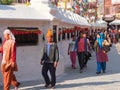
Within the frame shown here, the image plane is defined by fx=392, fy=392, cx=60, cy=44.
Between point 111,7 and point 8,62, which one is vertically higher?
point 8,62

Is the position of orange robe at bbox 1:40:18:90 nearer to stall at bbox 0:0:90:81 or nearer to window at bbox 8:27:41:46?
stall at bbox 0:0:90:81

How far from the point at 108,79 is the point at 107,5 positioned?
62.2 meters

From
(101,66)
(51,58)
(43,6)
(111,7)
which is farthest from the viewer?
(111,7)

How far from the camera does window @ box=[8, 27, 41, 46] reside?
40.8ft

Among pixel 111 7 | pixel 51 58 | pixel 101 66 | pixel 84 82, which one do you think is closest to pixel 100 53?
pixel 101 66

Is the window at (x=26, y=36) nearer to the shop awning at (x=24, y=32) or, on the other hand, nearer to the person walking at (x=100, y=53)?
the shop awning at (x=24, y=32)

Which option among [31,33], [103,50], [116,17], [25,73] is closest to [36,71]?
[25,73]

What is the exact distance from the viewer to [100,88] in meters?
11.2

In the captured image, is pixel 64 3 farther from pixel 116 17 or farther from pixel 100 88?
pixel 116 17

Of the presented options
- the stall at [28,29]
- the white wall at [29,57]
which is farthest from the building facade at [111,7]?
the white wall at [29,57]

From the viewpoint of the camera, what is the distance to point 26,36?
12883mm

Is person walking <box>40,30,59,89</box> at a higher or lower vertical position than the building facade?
higher

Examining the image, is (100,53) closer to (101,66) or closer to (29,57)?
(101,66)

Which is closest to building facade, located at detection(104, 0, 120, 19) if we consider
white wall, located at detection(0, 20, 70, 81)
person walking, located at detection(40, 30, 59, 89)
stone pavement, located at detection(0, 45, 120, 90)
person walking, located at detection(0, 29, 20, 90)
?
stone pavement, located at detection(0, 45, 120, 90)
